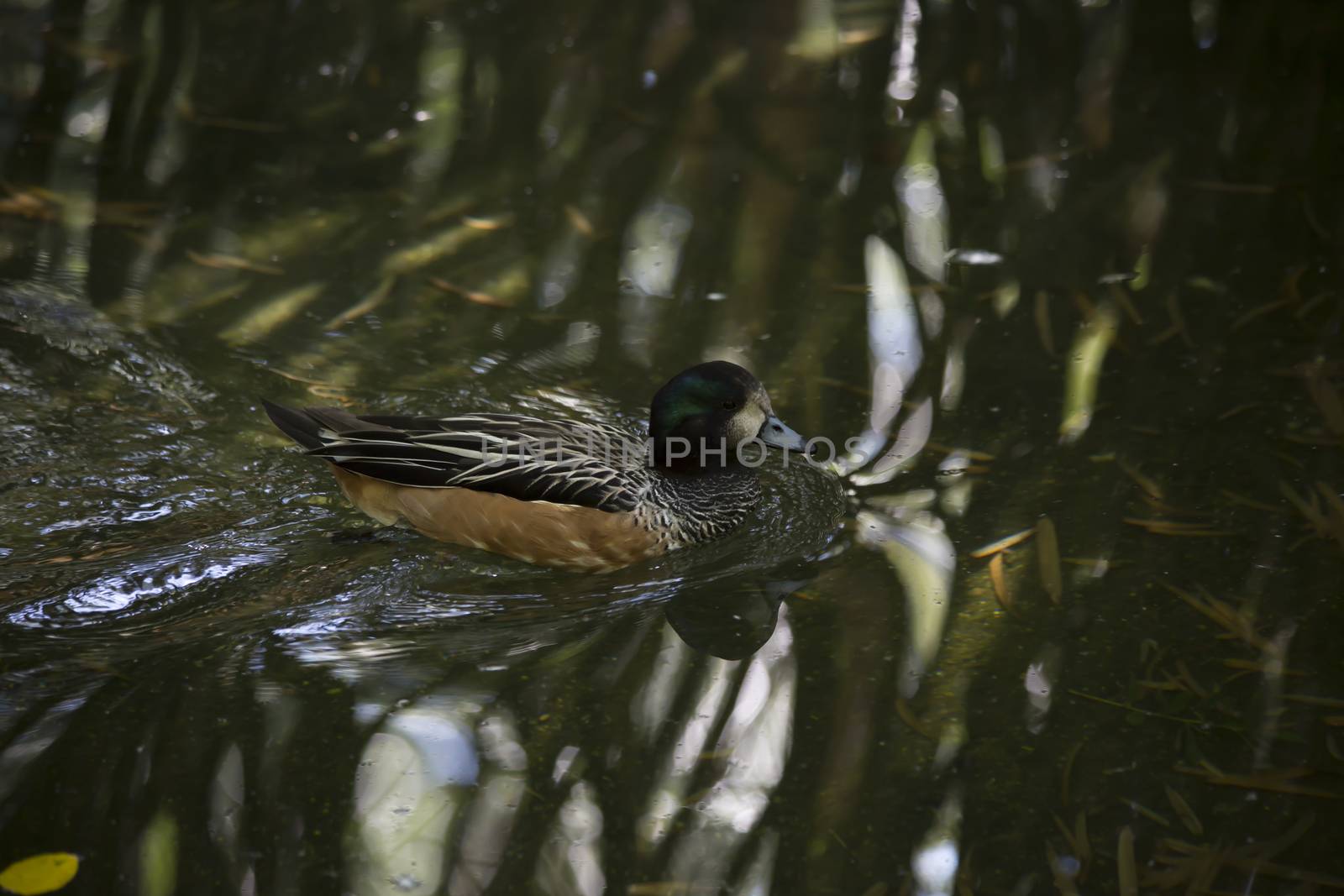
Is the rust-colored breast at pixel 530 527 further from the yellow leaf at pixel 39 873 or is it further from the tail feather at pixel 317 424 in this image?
the yellow leaf at pixel 39 873

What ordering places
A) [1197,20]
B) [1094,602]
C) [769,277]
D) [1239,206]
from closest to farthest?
[1094,602] < [769,277] < [1239,206] < [1197,20]

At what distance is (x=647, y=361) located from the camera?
6.14 metres

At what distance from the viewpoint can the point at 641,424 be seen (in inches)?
228

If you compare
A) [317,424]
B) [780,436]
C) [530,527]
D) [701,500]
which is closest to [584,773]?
[530,527]

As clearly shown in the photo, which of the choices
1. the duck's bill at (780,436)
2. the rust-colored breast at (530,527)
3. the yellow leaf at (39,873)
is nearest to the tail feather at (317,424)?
the rust-colored breast at (530,527)

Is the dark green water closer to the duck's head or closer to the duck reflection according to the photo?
the duck reflection

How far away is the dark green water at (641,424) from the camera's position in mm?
3695

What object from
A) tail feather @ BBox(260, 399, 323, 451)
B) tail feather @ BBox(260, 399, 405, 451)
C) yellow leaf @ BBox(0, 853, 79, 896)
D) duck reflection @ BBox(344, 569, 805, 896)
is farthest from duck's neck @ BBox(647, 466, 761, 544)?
yellow leaf @ BBox(0, 853, 79, 896)

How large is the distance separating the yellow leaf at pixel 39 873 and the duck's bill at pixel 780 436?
110 inches

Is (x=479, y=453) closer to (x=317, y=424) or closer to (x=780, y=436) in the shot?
(x=317, y=424)

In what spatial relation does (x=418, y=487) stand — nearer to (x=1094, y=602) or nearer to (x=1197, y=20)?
(x=1094, y=602)

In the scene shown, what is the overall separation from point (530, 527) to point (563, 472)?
0.26 meters

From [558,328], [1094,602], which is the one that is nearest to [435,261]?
[558,328]

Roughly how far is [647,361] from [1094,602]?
2.44m
